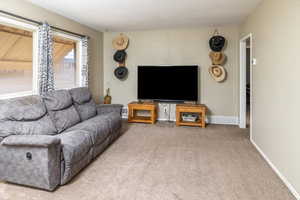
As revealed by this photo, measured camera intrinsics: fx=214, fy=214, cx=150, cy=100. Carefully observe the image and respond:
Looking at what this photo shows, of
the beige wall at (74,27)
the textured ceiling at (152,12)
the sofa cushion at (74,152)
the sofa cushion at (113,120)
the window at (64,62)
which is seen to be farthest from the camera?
the window at (64,62)

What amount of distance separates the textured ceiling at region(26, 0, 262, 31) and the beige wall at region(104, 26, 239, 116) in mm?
391

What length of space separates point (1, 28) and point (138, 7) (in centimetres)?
213

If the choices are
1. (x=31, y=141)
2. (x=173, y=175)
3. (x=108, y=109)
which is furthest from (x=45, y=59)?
(x=173, y=175)

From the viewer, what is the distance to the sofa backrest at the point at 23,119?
2568 mm

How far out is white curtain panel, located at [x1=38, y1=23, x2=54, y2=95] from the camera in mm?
3574

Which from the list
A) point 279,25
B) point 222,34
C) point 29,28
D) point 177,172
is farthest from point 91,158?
point 222,34

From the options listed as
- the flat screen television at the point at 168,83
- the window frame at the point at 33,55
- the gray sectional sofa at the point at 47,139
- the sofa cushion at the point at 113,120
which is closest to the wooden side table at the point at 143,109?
the flat screen television at the point at 168,83

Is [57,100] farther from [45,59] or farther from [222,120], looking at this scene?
[222,120]

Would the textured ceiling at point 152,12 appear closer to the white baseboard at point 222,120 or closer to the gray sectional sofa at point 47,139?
the gray sectional sofa at point 47,139

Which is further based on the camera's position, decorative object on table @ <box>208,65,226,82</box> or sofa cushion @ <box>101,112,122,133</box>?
decorative object on table @ <box>208,65,226,82</box>

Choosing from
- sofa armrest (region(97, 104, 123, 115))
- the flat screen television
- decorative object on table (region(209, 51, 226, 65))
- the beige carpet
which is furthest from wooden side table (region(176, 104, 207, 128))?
sofa armrest (region(97, 104, 123, 115))

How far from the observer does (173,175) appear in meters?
2.64

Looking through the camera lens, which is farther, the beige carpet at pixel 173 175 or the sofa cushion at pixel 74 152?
the sofa cushion at pixel 74 152

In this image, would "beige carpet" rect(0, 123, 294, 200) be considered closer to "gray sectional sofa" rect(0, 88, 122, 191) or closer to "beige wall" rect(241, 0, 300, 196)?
"gray sectional sofa" rect(0, 88, 122, 191)
